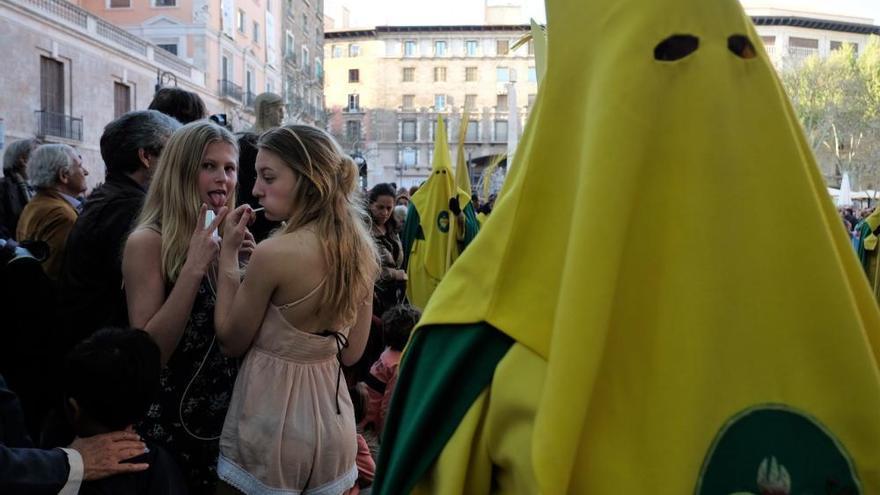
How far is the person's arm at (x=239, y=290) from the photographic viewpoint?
2.39m

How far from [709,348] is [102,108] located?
2618 centimetres

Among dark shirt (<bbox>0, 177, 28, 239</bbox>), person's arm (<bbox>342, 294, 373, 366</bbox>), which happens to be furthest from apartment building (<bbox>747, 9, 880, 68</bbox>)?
person's arm (<bbox>342, 294, 373, 366</bbox>)

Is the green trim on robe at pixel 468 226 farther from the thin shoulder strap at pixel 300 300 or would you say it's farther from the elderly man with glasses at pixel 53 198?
the thin shoulder strap at pixel 300 300

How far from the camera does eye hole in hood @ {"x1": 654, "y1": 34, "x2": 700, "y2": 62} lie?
3.64ft

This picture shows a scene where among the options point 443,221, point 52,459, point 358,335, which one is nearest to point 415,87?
point 443,221

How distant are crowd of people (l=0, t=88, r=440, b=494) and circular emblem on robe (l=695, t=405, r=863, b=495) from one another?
1.58m

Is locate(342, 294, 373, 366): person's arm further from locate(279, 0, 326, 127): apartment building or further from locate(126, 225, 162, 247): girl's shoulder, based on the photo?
locate(279, 0, 326, 127): apartment building

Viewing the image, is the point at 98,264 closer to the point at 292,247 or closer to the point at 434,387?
the point at 292,247

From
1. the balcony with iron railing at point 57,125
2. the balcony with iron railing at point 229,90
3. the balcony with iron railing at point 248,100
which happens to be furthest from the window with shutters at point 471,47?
the balcony with iron railing at point 57,125

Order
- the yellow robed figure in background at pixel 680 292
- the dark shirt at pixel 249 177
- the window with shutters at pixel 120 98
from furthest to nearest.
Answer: the window with shutters at pixel 120 98, the dark shirt at pixel 249 177, the yellow robed figure in background at pixel 680 292

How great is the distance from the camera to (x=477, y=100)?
64.6 meters

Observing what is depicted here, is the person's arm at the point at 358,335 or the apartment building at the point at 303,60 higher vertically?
the apartment building at the point at 303,60

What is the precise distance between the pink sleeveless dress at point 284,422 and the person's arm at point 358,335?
0.22m

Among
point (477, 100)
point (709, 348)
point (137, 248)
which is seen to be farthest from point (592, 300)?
point (477, 100)
